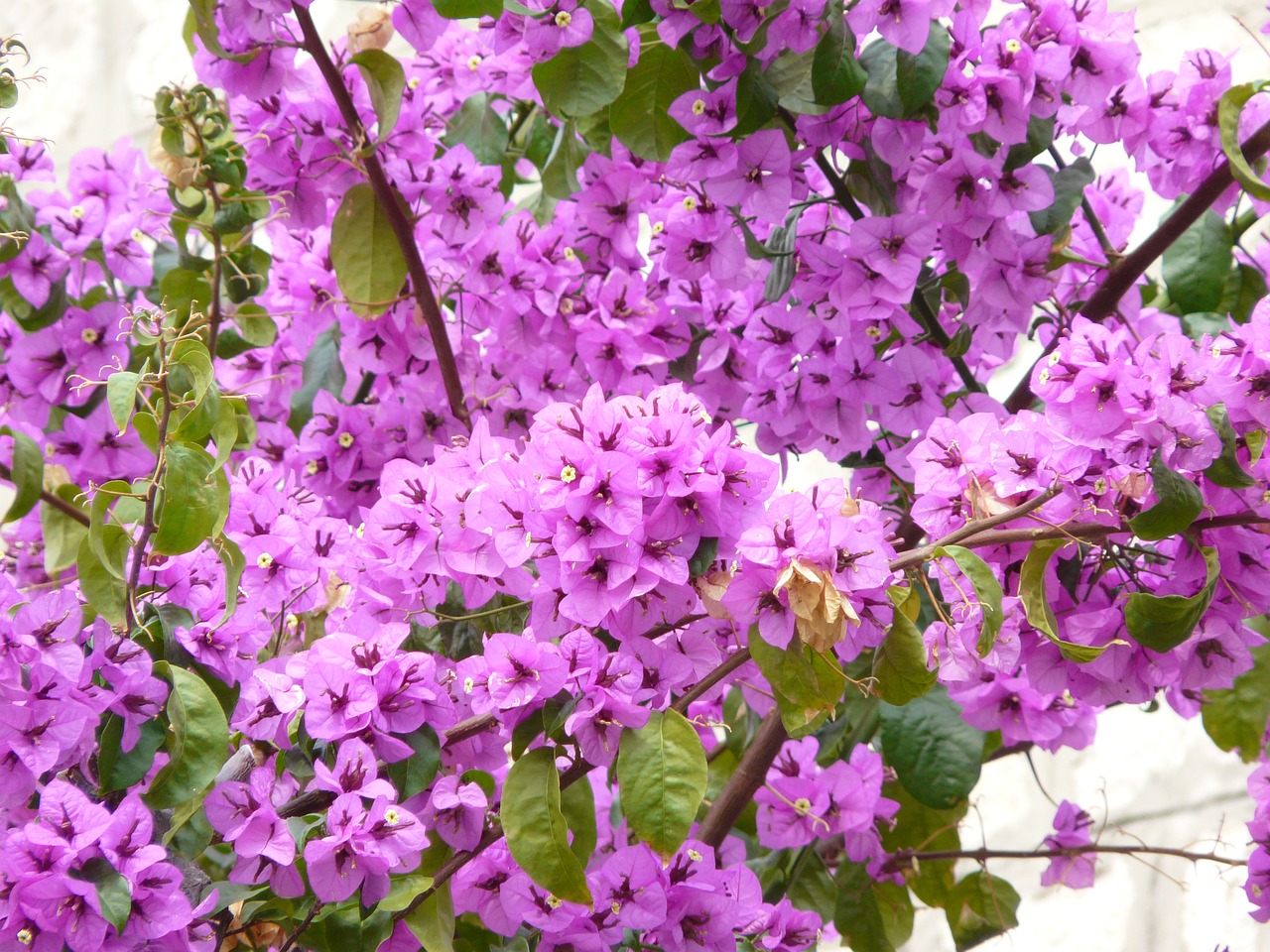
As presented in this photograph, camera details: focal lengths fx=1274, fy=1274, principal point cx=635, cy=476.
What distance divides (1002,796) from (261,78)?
113cm

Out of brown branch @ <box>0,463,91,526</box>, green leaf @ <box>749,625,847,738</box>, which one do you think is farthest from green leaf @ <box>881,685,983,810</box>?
brown branch @ <box>0,463,91,526</box>

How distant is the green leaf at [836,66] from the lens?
1.90 ft

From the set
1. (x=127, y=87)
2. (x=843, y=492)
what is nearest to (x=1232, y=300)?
(x=843, y=492)

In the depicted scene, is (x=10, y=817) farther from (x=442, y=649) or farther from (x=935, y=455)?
(x=935, y=455)

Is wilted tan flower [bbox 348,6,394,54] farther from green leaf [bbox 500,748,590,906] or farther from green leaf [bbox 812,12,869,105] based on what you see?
green leaf [bbox 500,748,590,906]

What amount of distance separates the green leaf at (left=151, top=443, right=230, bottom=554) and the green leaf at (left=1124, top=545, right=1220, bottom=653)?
358 millimetres

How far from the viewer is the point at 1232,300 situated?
75 cm

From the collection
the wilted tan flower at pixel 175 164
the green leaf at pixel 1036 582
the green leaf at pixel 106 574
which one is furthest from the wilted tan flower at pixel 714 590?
the wilted tan flower at pixel 175 164

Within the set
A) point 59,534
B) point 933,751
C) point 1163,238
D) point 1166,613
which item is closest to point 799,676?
point 1166,613

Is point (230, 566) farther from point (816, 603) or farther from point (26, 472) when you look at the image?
point (816, 603)

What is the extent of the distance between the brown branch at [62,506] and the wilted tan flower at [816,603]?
400 mm

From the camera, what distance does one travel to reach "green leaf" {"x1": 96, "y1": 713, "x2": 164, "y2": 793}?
50 centimetres

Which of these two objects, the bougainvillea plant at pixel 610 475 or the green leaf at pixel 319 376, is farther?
the green leaf at pixel 319 376

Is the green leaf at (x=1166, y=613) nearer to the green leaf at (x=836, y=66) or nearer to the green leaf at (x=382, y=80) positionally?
the green leaf at (x=836, y=66)
